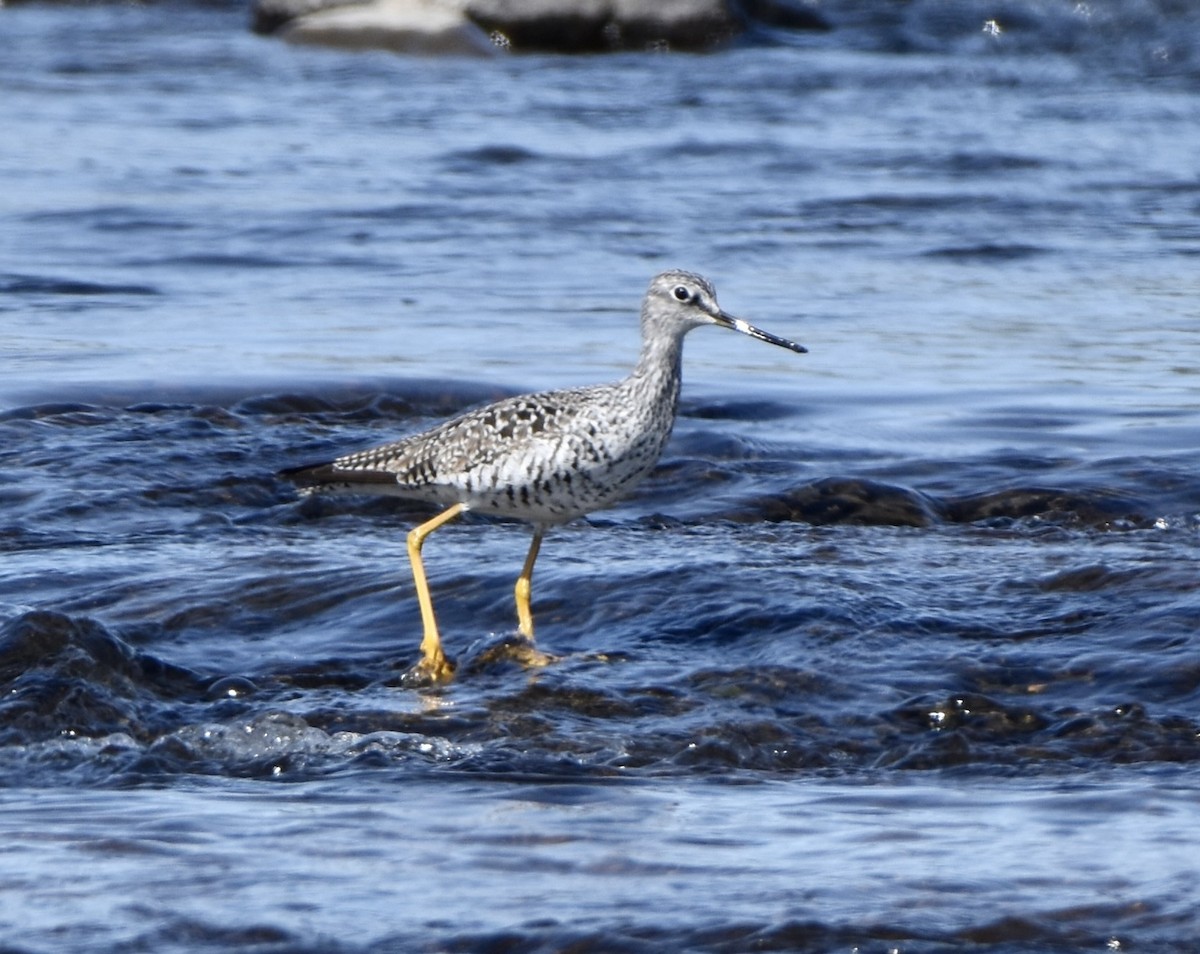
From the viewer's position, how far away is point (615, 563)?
8.09 metres

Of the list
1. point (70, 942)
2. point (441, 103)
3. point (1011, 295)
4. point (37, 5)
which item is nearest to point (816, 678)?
point (70, 942)

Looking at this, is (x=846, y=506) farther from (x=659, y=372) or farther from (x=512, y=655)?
(x=512, y=655)

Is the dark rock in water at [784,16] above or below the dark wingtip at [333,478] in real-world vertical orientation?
above

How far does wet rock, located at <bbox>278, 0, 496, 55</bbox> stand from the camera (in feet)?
77.0

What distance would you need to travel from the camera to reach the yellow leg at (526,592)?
7332 millimetres

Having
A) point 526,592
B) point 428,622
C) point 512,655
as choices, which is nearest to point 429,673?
point 428,622

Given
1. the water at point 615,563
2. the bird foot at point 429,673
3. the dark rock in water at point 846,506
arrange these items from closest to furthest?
the water at point 615,563
the bird foot at point 429,673
the dark rock in water at point 846,506

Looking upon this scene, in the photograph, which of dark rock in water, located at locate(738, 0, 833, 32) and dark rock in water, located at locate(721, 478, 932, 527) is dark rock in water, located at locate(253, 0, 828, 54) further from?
dark rock in water, located at locate(721, 478, 932, 527)

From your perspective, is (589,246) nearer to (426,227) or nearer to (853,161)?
(426,227)

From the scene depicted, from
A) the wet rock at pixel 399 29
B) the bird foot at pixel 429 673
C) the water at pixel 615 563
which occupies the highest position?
the wet rock at pixel 399 29

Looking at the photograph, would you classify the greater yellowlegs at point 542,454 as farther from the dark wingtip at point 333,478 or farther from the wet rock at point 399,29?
the wet rock at point 399,29

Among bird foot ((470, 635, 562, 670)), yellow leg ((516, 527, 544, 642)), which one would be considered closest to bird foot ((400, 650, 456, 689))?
bird foot ((470, 635, 562, 670))

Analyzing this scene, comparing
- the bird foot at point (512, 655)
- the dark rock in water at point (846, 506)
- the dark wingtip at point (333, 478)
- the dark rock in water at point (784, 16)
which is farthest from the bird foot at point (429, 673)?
the dark rock in water at point (784, 16)

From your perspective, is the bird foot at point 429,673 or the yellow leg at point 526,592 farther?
the yellow leg at point 526,592
